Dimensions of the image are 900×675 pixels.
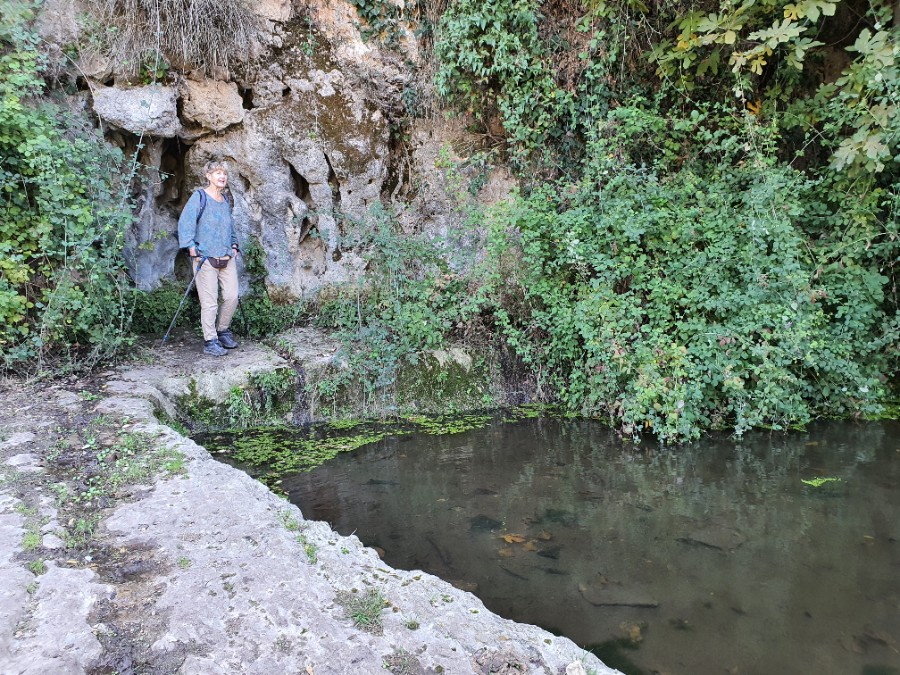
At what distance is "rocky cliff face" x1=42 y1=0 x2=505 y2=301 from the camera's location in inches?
286

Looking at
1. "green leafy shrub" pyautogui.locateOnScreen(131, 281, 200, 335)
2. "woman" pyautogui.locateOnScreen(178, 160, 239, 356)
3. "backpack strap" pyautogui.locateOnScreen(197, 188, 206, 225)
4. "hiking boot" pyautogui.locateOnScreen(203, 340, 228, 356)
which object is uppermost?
"backpack strap" pyautogui.locateOnScreen(197, 188, 206, 225)

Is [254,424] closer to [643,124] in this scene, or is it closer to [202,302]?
[202,302]

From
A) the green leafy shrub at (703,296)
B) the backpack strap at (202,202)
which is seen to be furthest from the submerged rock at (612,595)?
the backpack strap at (202,202)

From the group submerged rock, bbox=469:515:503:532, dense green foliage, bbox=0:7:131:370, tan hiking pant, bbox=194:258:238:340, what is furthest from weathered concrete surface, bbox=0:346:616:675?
tan hiking pant, bbox=194:258:238:340

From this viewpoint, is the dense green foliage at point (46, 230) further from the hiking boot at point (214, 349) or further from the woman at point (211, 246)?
the hiking boot at point (214, 349)

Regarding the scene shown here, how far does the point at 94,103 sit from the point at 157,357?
3.16 m

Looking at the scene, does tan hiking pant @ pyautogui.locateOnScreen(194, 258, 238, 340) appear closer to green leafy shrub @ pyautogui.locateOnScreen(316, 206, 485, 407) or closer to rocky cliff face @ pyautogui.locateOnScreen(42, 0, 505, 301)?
rocky cliff face @ pyautogui.locateOnScreen(42, 0, 505, 301)

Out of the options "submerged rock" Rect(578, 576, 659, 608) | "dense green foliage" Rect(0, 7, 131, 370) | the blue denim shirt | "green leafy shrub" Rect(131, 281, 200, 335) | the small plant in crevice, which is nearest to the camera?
the small plant in crevice

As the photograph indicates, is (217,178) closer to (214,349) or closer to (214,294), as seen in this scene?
(214,294)

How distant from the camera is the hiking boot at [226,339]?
670 cm

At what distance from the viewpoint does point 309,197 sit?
7.92 m

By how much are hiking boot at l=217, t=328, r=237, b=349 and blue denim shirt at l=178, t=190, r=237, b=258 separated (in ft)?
3.08

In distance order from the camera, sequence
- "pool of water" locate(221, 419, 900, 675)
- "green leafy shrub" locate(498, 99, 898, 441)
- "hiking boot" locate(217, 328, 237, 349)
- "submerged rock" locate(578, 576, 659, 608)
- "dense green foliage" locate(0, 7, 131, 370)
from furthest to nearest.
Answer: "hiking boot" locate(217, 328, 237, 349) → "green leafy shrub" locate(498, 99, 898, 441) → "dense green foliage" locate(0, 7, 131, 370) → "submerged rock" locate(578, 576, 659, 608) → "pool of water" locate(221, 419, 900, 675)

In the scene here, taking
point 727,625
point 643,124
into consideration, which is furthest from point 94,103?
point 727,625
